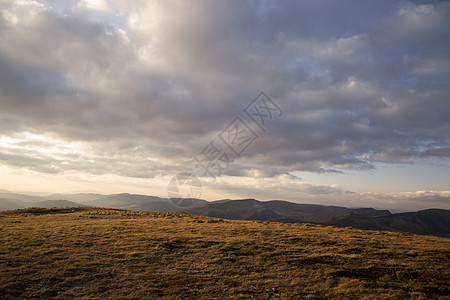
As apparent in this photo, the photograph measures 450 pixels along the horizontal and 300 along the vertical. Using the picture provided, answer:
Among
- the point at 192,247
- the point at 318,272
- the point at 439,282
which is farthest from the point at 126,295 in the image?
the point at 439,282

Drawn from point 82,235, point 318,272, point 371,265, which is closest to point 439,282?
point 371,265

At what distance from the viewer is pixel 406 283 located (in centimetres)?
1334

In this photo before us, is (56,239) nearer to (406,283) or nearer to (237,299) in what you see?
(237,299)

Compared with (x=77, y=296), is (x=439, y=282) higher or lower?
higher

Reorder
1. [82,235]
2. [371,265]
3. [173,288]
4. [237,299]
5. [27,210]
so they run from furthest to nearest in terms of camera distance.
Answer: [27,210] → [82,235] → [371,265] → [173,288] → [237,299]

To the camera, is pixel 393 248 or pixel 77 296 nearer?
pixel 77 296

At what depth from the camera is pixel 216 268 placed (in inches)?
632

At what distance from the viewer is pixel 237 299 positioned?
11469mm

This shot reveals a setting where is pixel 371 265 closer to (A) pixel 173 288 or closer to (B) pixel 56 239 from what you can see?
(A) pixel 173 288

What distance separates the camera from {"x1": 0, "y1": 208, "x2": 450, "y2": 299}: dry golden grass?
487 inches

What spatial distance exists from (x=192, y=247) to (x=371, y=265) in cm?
1456

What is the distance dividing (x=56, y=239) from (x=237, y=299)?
70.4 feet

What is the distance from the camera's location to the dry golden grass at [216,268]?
1237cm

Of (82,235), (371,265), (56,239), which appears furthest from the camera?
(82,235)
